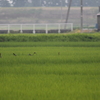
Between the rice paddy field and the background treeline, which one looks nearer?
the rice paddy field

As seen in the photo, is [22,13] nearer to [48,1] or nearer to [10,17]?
[10,17]

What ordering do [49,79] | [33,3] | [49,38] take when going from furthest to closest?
1. [33,3]
2. [49,38]
3. [49,79]

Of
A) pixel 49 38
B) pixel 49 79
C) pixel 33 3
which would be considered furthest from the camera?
pixel 33 3

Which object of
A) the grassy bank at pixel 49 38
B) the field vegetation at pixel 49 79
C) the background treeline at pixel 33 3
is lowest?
the grassy bank at pixel 49 38

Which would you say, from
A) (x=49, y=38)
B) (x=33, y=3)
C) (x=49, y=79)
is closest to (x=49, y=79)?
(x=49, y=79)

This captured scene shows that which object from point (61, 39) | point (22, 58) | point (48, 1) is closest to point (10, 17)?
point (48, 1)

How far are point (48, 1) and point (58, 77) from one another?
78.1 m

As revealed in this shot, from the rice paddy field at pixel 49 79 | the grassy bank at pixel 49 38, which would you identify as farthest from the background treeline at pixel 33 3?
the rice paddy field at pixel 49 79

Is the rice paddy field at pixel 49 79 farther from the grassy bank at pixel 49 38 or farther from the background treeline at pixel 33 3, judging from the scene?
the background treeline at pixel 33 3

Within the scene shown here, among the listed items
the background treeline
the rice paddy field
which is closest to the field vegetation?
the rice paddy field

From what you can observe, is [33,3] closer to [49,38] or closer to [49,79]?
[49,38]

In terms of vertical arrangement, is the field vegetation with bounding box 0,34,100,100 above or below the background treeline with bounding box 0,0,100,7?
below

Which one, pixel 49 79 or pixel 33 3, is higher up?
pixel 33 3

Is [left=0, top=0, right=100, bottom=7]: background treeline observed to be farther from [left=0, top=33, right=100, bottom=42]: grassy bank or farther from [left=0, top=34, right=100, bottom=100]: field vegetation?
[left=0, top=34, right=100, bottom=100]: field vegetation
